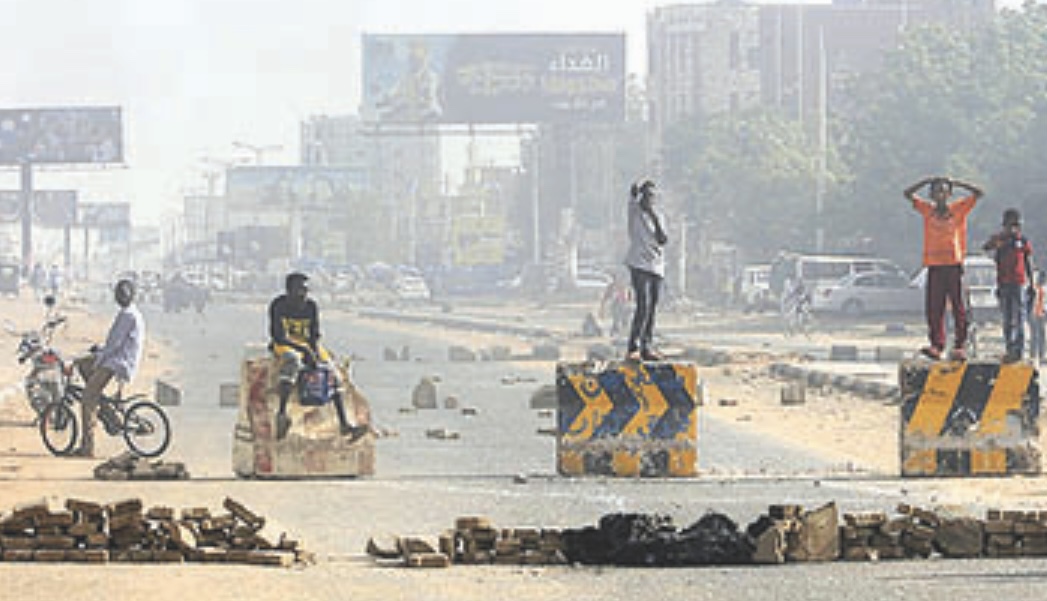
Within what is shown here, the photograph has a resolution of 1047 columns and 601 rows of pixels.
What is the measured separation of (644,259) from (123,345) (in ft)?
15.6

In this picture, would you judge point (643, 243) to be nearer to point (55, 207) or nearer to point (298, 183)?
point (298, 183)

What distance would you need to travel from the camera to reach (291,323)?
17.8 meters

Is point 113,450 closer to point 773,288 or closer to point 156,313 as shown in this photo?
point 773,288

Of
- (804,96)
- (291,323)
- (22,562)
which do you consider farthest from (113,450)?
(804,96)

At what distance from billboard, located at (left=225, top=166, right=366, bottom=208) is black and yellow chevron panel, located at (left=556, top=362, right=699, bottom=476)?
138m

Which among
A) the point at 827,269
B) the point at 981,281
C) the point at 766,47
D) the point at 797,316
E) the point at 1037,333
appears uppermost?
the point at 766,47

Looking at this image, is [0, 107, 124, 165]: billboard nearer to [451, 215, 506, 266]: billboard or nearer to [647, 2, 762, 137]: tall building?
[451, 215, 506, 266]: billboard

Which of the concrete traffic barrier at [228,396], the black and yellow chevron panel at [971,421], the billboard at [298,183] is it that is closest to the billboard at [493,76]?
the billboard at [298,183]

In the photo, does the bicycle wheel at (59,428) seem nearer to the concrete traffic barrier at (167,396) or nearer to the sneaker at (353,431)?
the sneaker at (353,431)

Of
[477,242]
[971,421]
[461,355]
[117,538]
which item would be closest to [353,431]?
[971,421]

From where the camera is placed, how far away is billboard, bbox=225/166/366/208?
160 m

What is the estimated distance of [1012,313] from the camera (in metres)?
22.6

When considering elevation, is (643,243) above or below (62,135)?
below

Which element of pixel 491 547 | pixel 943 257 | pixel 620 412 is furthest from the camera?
pixel 943 257
